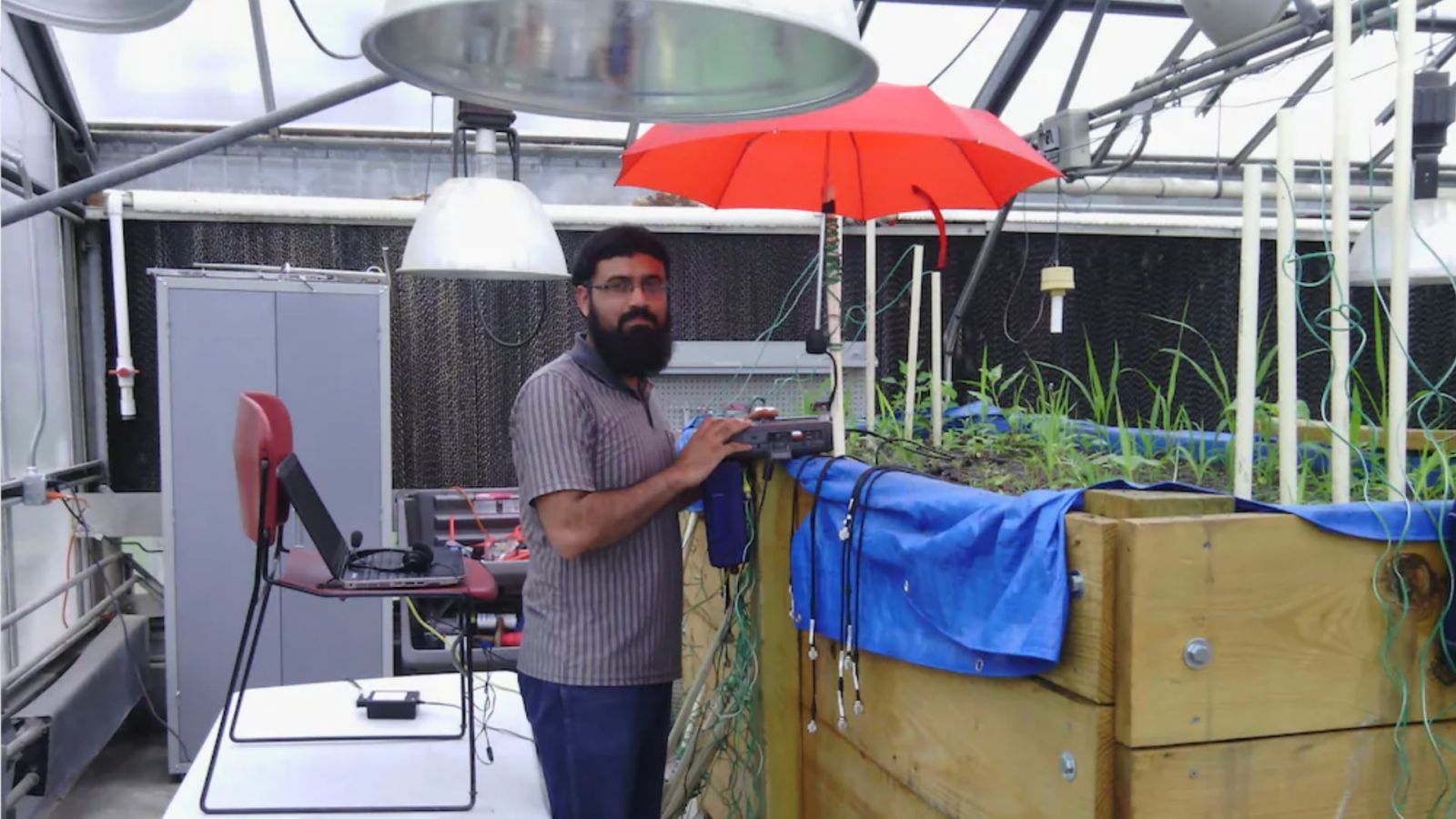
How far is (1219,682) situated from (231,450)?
352 centimetres

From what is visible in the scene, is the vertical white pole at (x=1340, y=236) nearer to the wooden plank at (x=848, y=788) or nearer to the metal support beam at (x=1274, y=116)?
the wooden plank at (x=848, y=788)

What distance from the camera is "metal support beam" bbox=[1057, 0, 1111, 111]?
3954 mm

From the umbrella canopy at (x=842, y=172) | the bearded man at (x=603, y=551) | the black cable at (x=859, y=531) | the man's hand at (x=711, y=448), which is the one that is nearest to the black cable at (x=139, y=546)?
the umbrella canopy at (x=842, y=172)

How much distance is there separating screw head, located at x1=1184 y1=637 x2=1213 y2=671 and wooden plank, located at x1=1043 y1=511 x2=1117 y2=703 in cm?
8

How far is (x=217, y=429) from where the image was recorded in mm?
3730

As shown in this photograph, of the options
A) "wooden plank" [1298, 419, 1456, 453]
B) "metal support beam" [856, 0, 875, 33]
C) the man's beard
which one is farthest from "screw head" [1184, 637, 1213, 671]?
"metal support beam" [856, 0, 875, 33]

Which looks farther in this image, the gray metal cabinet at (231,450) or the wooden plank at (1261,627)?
the gray metal cabinet at (231,450)

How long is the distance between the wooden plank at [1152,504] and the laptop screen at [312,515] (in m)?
1.45

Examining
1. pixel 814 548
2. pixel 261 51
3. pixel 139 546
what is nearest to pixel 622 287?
pixel 814 548

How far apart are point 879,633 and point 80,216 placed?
395cm

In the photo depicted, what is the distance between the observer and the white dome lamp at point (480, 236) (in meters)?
2.30

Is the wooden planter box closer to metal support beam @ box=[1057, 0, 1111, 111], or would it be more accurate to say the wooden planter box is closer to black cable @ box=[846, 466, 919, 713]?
black cable @ box=[846, 466, 919, 713]

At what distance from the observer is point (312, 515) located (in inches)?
81.5

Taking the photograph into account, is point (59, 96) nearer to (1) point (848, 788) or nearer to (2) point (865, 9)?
(2) point (865, 9)
